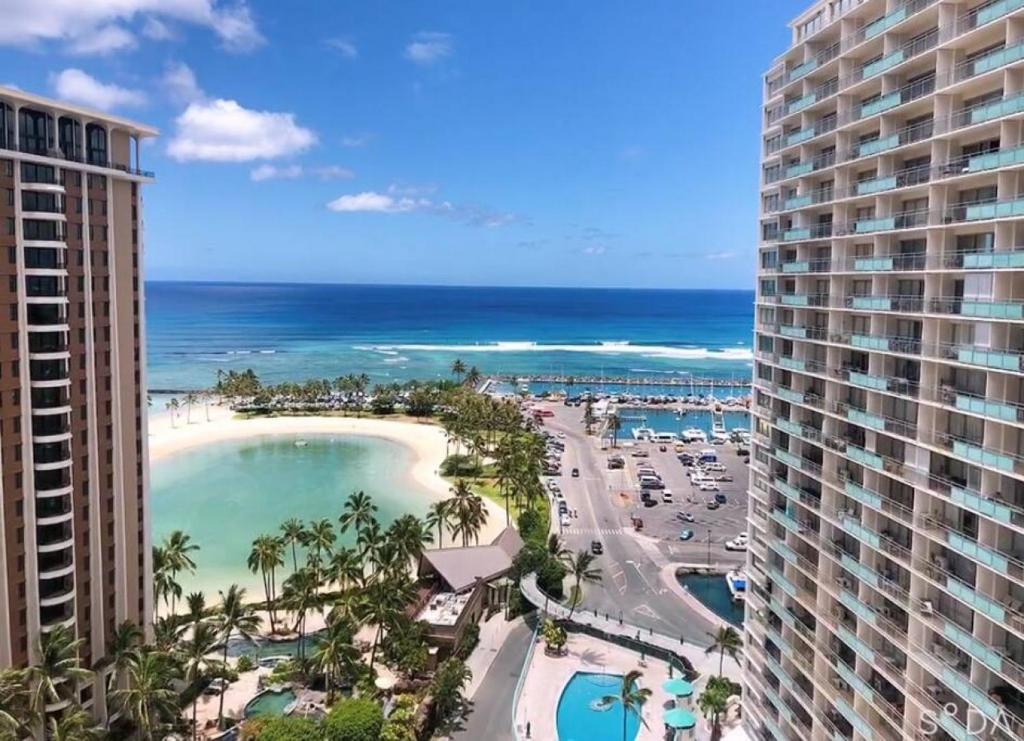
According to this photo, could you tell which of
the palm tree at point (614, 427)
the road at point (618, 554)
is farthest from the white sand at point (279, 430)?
the palm tree at point (614, 427)

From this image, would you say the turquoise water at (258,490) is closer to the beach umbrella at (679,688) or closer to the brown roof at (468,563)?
the brown roof at (468,563)

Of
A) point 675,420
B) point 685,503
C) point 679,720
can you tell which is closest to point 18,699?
point 679,720

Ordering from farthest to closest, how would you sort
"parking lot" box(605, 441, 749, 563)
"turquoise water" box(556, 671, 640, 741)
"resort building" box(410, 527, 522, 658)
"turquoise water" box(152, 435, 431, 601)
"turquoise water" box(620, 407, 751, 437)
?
"turquoise water" box(620, 407, 751, 437) < "parking lot" box(605, 441, 749, 563) < "turquoise water" box(152, 435, 431, 601) < "resort building" box(410, 527, 522, 658) < "turquoise water" box(556, 671, 640, 741)

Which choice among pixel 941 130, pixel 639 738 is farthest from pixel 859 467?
pixel 639 738

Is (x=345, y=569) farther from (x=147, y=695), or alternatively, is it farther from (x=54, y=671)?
(x=54, y=671)

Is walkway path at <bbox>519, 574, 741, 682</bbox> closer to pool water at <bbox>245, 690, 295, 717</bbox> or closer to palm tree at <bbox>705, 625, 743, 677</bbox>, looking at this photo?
palm tree at <bbox>705, 625, 743, 677</bbox>

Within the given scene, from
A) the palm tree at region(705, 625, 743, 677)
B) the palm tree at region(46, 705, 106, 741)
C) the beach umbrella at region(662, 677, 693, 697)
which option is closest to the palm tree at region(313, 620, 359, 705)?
the palm tree at region(46, 705, 106, 741)
